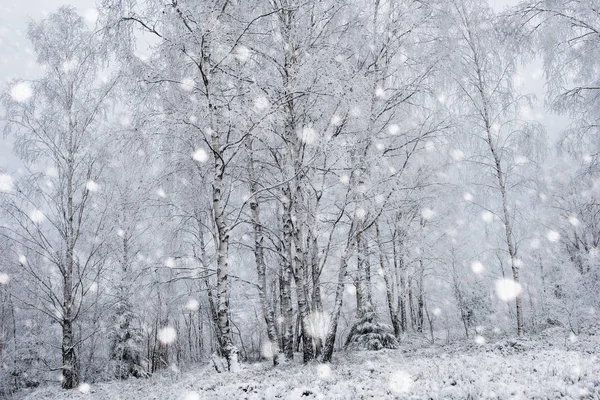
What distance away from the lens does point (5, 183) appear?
33.4 ft

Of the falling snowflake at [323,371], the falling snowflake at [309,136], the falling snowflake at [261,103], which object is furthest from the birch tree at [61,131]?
the falling snowflake at [323,371]

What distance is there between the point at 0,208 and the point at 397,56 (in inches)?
424

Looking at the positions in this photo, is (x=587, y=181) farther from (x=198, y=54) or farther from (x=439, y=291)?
(x=439, y=291)

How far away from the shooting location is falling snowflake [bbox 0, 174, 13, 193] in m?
10.2

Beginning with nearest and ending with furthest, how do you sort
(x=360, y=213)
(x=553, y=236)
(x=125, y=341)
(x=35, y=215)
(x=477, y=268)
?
(x=360, y=213)
(x=35, y=215)
(x=125, y=341)
(x=553, y=236)
(x=477, y=268)

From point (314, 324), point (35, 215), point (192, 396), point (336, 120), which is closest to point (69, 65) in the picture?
point (35, 215)

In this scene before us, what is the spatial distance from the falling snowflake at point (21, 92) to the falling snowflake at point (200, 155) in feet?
17.3

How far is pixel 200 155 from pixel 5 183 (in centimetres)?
502

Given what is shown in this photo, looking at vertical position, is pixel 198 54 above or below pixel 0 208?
above

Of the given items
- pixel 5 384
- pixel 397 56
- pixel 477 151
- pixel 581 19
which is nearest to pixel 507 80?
pixel 477 151

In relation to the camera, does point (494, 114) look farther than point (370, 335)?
Yes

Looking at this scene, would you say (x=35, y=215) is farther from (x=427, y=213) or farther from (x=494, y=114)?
(x=494, y=114)

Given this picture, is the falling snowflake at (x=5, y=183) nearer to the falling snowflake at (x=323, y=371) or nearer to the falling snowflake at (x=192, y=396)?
the falling snowflake at (x=192, y=396)

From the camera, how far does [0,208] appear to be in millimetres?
10398
